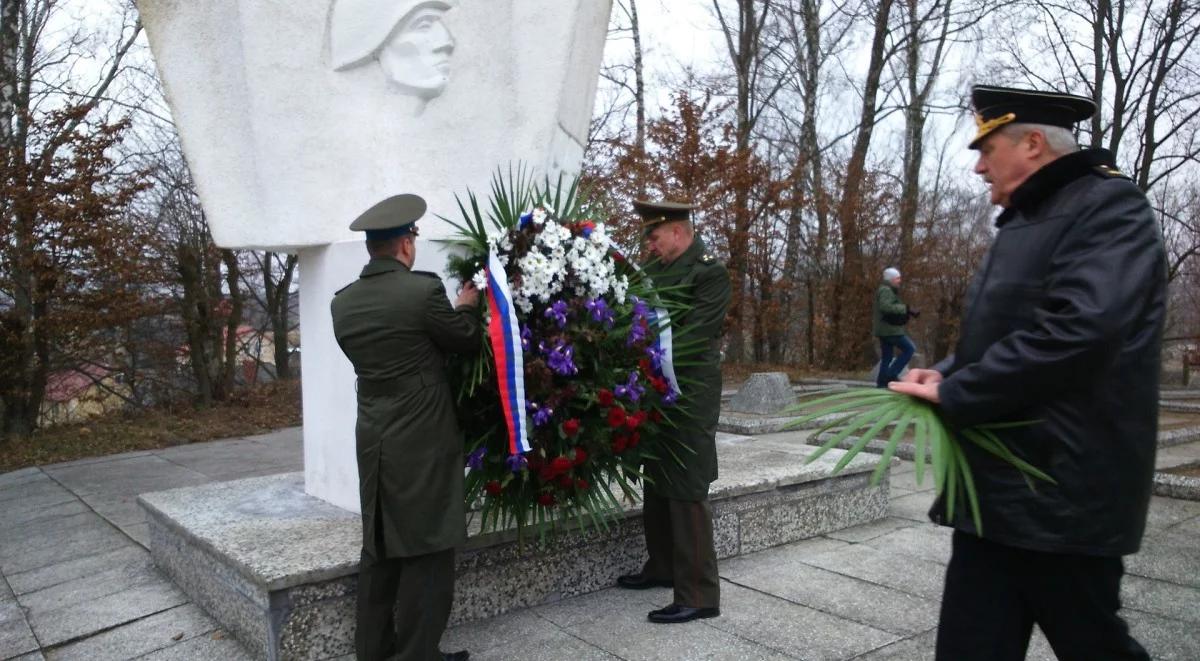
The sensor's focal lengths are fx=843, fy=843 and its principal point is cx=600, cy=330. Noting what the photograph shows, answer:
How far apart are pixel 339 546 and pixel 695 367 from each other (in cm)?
160

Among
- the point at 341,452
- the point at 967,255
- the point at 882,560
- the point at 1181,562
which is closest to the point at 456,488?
the point at 341,452

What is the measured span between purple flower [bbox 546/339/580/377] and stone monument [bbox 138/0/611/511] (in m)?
0.97

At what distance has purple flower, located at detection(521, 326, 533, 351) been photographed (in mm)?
3001

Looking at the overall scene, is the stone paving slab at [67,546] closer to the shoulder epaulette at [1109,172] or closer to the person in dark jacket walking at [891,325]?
the shoulder epaulette at [1109,172]

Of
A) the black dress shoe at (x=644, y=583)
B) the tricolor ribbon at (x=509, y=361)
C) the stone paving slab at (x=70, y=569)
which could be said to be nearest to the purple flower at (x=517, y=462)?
the tricolor ribbon at (x=509, y=361)

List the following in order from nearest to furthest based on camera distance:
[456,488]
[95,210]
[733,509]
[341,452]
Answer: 1. [456,488]
2. [341,452]
3. [733,509]
4. [95,210]

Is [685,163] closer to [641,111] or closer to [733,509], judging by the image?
[641,111]

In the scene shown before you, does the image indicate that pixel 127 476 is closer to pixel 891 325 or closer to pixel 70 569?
pixel 70 569

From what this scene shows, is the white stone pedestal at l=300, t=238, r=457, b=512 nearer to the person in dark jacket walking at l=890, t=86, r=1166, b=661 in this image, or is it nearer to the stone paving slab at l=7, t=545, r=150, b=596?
the stone paving slab at l=7, t=545, r=150, b=596

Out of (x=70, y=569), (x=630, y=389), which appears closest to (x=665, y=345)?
(x=630, y=389)

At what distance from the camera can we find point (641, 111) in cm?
1827

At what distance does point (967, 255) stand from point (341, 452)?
50.3 feet

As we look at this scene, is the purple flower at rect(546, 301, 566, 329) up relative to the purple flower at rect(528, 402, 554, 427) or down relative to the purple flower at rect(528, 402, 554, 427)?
Answer: up

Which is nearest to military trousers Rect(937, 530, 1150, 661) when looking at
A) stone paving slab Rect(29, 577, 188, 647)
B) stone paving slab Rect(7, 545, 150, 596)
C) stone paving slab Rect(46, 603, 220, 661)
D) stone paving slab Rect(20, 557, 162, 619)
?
stone paving slab Rect(46, 603, 220, 661)
